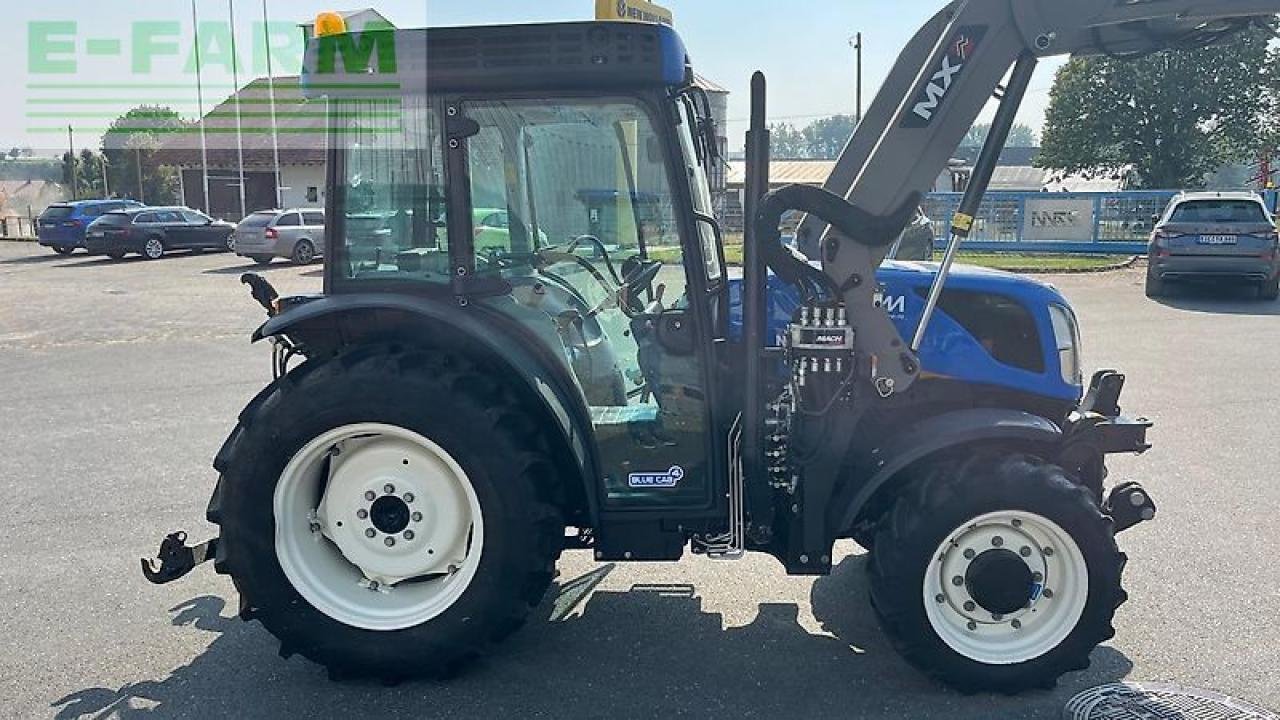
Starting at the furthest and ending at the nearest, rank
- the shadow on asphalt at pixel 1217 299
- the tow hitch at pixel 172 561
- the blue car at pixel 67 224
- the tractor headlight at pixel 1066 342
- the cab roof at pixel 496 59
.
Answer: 1. the blue car at pixel 67 224
2. the shadow on asphalt at pixel 1217 299
3. the tractor headlight at pixel 1066 342
4. the tow hitch at pixel 172 561
5. the cab roof at pixel 496 59

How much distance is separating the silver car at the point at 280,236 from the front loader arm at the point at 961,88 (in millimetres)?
22575

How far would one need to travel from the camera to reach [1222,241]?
1544 centimetres

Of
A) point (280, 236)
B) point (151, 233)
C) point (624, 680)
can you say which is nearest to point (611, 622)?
point (624, 680)

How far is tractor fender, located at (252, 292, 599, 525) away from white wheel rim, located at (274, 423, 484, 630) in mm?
421

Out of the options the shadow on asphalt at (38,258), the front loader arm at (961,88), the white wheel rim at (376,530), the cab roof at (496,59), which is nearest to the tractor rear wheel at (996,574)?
the front loader arm at (961,88)

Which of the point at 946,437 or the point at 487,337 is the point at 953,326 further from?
the point at 487,337

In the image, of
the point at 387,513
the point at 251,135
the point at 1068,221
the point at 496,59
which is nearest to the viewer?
the point at 496,59

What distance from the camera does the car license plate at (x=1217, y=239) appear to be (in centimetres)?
1541

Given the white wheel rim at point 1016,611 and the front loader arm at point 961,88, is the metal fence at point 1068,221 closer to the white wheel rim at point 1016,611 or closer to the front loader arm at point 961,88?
the front loader arm at point 961,88

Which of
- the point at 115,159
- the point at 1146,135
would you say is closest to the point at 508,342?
the point at 1146,135

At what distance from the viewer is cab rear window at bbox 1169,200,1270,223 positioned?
15.5 metres

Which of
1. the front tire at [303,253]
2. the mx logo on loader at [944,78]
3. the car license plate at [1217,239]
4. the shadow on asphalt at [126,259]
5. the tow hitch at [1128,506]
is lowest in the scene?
the tow hitch at [1128,506]

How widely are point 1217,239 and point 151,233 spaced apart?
2565 centimetres

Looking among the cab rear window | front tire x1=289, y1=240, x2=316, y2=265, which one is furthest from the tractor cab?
front tire x1=289, y1=240, x2=316, y2=265
